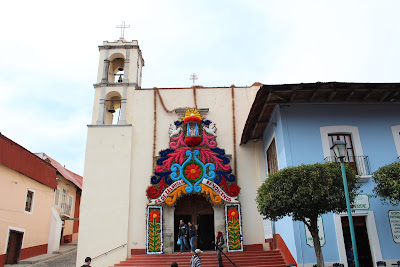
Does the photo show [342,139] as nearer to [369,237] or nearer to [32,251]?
[369,237]

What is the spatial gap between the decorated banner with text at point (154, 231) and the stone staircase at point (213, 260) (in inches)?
23.7

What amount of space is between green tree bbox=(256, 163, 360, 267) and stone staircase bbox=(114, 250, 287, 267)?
449 cm

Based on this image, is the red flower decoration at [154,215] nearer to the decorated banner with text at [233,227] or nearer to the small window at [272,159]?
the decorated banner with text at [233,227]

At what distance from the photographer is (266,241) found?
49.6ft

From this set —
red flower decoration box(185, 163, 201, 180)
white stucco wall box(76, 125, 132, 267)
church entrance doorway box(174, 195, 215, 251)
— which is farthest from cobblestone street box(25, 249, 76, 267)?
red flower decoration box(185, 163, 201, 180)

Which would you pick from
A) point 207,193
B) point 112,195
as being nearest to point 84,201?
point 112,195

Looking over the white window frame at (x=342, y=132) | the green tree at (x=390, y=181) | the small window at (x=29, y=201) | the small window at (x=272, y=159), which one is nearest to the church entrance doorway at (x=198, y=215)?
the small window at (x=272, y=159)

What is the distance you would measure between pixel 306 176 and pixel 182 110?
9.31 m

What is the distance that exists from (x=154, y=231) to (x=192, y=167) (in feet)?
10.6

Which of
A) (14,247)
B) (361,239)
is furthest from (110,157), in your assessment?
(361,239)

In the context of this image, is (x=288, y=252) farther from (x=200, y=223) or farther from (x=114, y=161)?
(x=114, y=161)

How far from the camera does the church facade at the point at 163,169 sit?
15359 millimetres

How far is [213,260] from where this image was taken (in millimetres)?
13539

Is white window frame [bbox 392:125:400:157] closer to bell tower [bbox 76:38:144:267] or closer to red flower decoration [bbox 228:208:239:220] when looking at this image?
red flower decoration [bbox 228:208:239:220]
